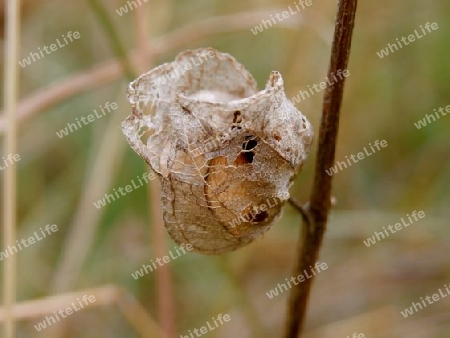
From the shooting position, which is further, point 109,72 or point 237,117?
point 109,72

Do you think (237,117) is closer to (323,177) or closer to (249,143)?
(249,143)

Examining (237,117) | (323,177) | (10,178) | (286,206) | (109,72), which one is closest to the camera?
(237,117)

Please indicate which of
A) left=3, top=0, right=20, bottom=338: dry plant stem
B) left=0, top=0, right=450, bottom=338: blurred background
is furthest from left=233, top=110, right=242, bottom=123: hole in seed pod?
left=0, top=0, right=450, bottom=338: blurred background

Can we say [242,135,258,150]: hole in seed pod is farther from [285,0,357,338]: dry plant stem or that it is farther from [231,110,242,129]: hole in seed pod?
[285,0,357,338]: dry plant stem

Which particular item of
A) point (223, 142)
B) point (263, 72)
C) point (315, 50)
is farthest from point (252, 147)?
point (263, 72)

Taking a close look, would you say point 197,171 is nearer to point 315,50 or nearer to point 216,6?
point 315,50

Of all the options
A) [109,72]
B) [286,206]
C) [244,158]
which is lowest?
[286,206]

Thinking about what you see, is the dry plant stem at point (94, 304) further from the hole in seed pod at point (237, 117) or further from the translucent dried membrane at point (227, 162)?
the hole in seed pod at point (237, 117)

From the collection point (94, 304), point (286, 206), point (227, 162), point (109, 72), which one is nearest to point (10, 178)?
point (94, 304)

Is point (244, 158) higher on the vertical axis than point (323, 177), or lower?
higher
